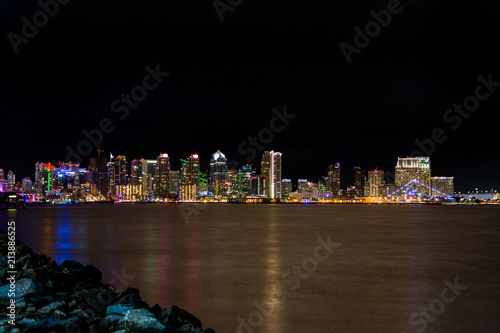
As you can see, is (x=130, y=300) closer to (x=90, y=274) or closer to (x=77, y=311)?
(x=77, y=311)

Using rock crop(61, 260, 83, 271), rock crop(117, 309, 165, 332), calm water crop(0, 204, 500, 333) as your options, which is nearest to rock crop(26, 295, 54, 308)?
rock crop(117, 309, 165, 332)

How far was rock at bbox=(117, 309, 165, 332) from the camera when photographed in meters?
6.98

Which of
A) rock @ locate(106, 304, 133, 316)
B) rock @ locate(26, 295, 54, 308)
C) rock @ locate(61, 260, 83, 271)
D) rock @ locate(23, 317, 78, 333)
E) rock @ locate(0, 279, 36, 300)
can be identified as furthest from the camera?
rock @ locate(61, 260, 83, 271)

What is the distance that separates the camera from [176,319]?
7781mm

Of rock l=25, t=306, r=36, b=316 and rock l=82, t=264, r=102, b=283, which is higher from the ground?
rock l=25, t=306, r=36, b=316

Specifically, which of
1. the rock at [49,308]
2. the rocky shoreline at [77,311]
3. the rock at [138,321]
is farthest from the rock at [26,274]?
the rock at [138,321]

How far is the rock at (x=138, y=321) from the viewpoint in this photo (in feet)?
22.9

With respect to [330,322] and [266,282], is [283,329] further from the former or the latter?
[266,282]

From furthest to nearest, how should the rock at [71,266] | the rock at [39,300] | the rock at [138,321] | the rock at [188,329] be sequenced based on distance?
the rock at [71,266], the rock at [39,300], the rock at [188,329], the rock at [138,321]

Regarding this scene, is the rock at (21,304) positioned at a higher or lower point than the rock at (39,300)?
higher

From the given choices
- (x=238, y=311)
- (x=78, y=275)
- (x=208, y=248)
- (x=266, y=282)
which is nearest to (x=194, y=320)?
(x=238, y=311)

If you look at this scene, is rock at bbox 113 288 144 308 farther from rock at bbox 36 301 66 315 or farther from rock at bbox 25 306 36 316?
rock at bbox 25 306 36 316

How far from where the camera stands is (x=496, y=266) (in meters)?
19.1

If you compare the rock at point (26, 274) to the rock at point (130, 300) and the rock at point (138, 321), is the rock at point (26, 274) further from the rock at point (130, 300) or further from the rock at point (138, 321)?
the rock at point (138, 321)
